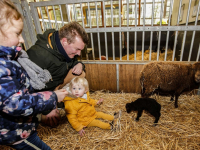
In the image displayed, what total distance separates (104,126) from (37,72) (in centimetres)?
140

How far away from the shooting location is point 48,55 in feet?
6.25

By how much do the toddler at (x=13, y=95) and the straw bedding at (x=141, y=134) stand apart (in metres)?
0.99

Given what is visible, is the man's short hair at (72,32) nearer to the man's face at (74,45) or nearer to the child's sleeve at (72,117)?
the man's face at (74,45)

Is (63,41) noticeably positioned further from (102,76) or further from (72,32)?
(102,76)

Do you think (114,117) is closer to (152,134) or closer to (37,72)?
(152,134)

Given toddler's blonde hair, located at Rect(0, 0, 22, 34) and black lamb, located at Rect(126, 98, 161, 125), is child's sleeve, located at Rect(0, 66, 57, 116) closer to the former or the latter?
toddler's blonde hair, located at Rect(0, 0, 22, 34)

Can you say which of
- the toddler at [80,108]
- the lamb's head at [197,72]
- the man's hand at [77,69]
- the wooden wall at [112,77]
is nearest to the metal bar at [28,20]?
the man's hand at [77,69]

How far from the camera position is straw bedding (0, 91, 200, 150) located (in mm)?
1839

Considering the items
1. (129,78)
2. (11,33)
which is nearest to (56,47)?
(11,33)

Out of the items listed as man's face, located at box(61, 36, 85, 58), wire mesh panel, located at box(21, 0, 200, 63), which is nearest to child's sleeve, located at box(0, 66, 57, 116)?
man's face, located at box(61, 36, 85, 58)

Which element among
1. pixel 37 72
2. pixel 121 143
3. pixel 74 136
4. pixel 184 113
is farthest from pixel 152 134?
pixel 37 72

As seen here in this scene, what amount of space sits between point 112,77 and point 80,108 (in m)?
1.34

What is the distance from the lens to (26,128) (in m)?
1.15

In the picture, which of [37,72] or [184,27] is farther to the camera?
[184,27]
